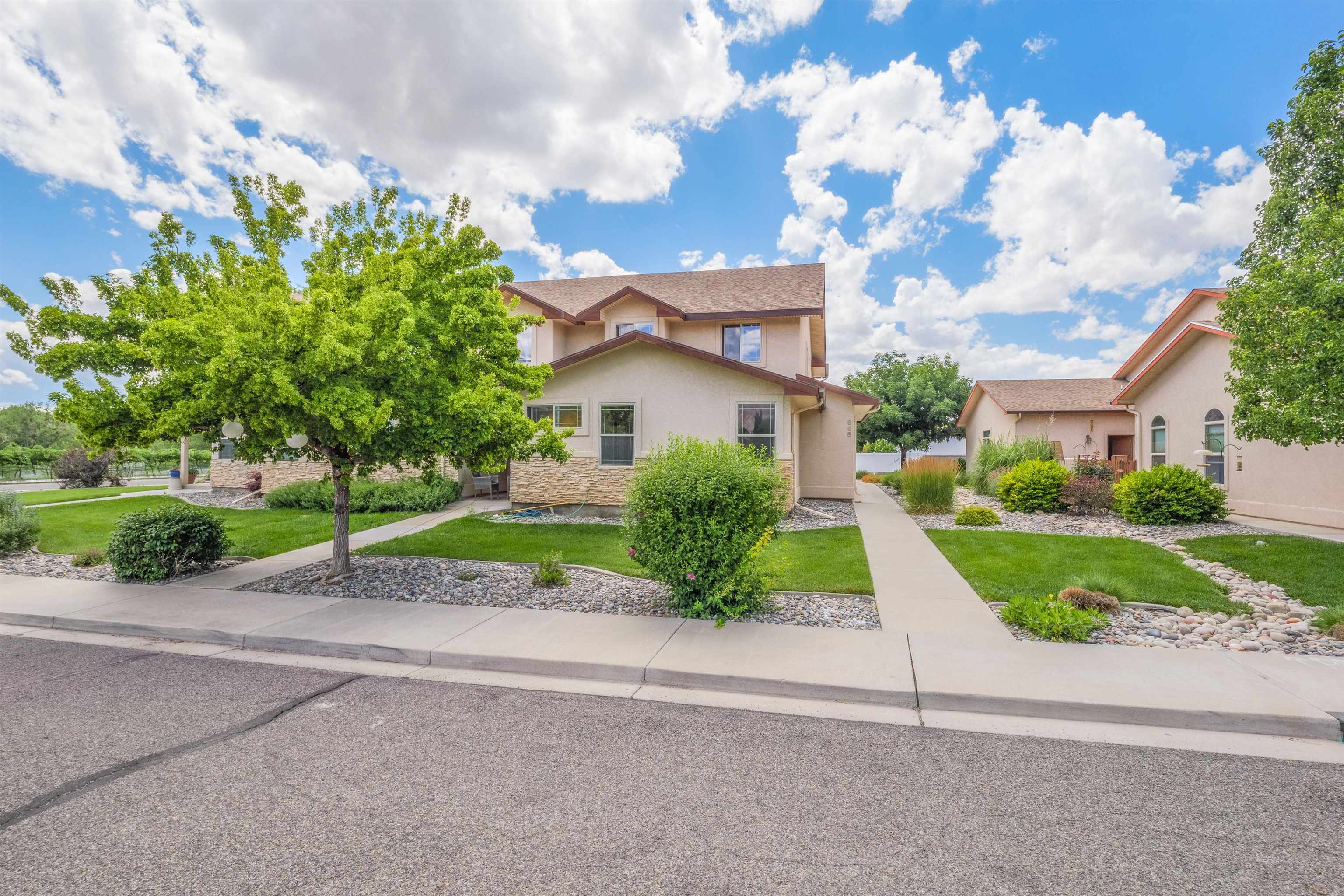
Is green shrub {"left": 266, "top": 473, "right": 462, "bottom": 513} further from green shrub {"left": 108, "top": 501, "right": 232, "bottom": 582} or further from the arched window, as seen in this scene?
the arched window

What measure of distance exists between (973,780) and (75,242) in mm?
18011

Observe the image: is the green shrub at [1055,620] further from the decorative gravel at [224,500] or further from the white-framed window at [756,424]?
the decorative gravel at [224,500]

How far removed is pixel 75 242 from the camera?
39.6ft

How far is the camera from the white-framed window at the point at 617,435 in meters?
14.5

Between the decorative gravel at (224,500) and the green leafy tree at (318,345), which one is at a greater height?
the green leafy tree at (318,345)

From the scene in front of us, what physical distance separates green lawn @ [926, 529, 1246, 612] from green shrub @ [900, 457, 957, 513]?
11.0ft

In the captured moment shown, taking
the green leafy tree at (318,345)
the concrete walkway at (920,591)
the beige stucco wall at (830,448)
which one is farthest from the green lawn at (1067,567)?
the beige stucco wall at (830,448)

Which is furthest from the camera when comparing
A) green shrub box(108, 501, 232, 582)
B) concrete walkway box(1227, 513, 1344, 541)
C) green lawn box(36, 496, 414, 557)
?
green lawn box(36, 496, 414, 557)

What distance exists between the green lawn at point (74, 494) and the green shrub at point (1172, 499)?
28.3 m

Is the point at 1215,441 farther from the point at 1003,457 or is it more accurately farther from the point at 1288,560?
the point at 1288,560

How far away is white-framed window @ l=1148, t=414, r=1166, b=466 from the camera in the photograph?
15148mm

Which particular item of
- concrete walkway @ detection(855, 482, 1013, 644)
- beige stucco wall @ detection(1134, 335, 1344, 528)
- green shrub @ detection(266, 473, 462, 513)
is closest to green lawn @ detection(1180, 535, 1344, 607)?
beige stucco wall @ detection(1134, 335, 1344, 528)

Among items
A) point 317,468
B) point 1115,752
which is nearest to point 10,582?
point 317,468

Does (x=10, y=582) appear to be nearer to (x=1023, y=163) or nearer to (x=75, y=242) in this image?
(x=75, y=242)
